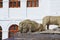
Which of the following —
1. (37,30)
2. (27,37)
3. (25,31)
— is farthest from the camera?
(37,30)

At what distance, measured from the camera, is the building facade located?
21406mm

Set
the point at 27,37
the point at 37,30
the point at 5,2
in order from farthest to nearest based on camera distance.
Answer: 1. the point at 5,2
2. the point at 37,30
3. the point at 27,37

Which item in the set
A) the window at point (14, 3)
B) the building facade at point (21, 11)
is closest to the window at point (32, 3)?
the building facade at point (21, 11)

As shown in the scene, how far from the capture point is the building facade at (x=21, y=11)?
21406mm

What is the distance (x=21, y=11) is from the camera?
2188cm

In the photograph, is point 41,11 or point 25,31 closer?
point 25,31

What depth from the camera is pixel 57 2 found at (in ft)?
Answer: 69.2

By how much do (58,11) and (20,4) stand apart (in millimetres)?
3489

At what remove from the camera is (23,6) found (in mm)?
22062

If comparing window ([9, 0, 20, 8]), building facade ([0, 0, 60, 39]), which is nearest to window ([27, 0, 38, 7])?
building facade ([0, 0, 60, 39])

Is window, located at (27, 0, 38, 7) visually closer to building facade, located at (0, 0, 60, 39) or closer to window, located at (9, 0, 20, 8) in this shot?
building facade, located at (0, 0, 60, 39)

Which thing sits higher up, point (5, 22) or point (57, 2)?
point (57, 2)

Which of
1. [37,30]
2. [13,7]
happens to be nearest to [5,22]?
[13,7]

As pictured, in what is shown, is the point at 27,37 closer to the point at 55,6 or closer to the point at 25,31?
the point at 25,31
